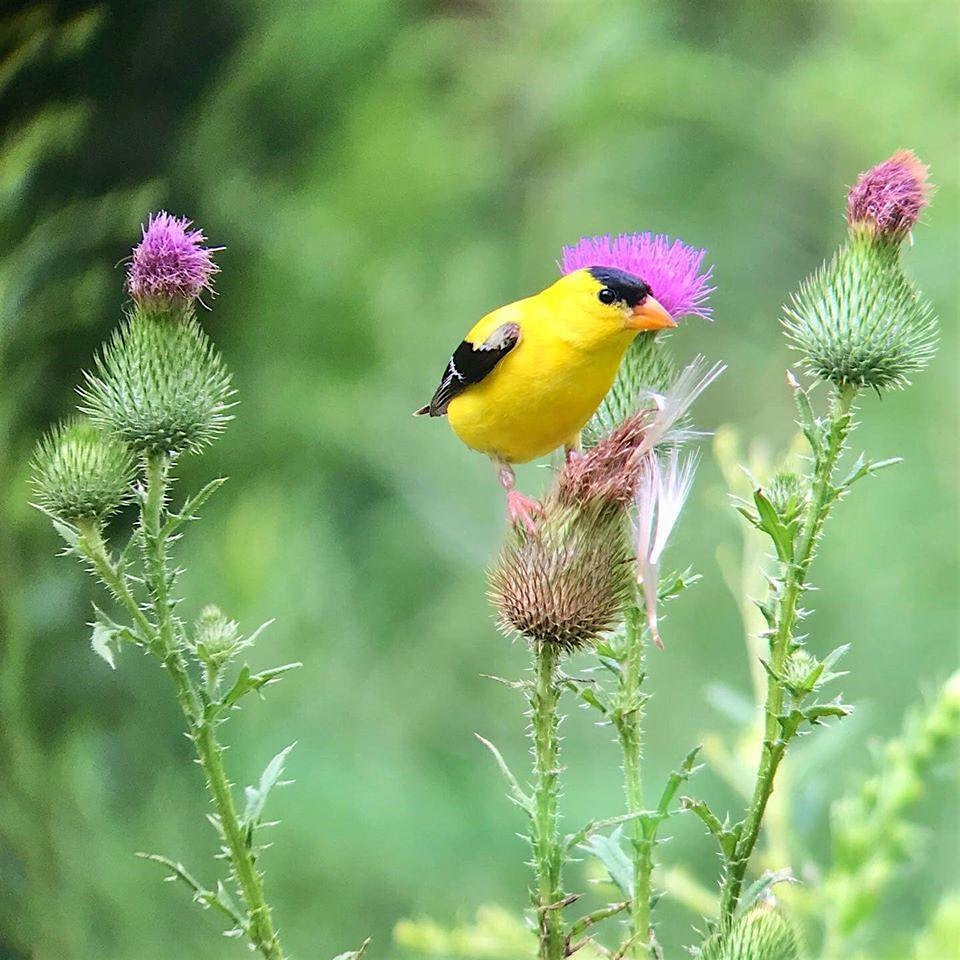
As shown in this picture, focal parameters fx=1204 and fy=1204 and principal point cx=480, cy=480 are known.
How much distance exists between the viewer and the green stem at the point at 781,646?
553mm

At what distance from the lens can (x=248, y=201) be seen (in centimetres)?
140

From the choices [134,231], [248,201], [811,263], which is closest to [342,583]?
[248,201]

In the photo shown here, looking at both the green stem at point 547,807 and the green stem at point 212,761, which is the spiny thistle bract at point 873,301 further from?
Answer: the green stem at point 212,761

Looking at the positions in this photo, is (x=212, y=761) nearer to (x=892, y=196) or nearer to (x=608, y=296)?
(x=608, y=296)

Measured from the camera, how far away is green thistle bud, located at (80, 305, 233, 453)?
0.64 meters

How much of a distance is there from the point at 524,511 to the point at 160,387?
213 mm

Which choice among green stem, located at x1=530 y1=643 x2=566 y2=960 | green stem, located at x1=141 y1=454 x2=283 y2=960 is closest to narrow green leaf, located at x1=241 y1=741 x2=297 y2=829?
green stem, located at x1=141 y1=454 x2=283 y2=960

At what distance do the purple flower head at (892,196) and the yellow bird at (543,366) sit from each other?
0.46ft

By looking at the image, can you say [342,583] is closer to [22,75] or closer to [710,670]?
[710,670]

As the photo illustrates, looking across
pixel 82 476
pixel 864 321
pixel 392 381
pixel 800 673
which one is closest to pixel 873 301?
pixel 864 321

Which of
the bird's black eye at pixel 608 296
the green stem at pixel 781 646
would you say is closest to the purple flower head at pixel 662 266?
the bird's black eye at pixel 608 296

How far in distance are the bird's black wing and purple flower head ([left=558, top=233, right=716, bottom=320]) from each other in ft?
0.23

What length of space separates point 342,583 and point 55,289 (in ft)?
2.25

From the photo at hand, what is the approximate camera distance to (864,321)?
0.69 meters
